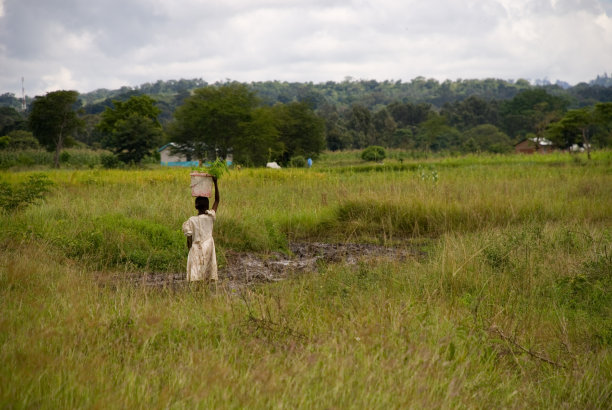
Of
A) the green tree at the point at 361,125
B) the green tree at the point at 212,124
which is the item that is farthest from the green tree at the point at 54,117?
the green tree at the point at 361,125

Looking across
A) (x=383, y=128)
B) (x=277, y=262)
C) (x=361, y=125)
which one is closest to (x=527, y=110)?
(x=383, y=128)

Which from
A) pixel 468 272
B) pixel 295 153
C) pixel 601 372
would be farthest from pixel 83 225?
pixel 295 153

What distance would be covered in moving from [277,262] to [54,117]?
42.3 meters

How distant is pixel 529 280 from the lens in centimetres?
561

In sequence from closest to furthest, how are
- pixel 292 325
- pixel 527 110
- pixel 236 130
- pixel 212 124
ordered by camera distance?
pixel 292 325
pixel 212 124
pixel 236 130
pixel 527 110

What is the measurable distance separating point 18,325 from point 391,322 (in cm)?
252

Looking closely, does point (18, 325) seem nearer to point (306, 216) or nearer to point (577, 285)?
point (577, 285)

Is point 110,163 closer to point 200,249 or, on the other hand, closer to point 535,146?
point 200,249

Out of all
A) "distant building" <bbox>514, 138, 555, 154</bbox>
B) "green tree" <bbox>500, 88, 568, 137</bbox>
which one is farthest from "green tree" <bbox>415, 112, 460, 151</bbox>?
"green tree" <bbox>500, 88, 568, 137</bbox>

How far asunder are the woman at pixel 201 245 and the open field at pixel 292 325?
35cm

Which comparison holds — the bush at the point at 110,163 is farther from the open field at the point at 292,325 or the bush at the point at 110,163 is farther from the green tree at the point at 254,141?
the open field at the point at 292,325

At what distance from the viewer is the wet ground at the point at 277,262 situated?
6.27 meters

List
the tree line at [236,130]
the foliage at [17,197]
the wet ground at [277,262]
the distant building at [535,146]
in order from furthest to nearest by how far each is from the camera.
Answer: the distant building at [535,146] → the tree line at [236,130] → the foliage at [17,197] → the wet ground at [277,262]

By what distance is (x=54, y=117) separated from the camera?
43938 mm
